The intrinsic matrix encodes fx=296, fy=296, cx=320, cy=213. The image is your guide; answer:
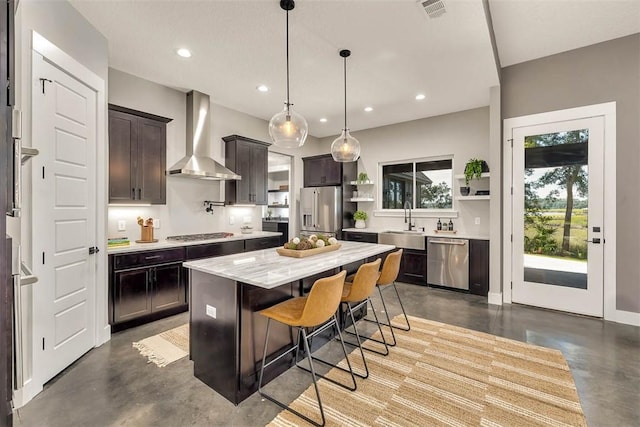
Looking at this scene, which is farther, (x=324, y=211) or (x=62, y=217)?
(x=324, y=211)

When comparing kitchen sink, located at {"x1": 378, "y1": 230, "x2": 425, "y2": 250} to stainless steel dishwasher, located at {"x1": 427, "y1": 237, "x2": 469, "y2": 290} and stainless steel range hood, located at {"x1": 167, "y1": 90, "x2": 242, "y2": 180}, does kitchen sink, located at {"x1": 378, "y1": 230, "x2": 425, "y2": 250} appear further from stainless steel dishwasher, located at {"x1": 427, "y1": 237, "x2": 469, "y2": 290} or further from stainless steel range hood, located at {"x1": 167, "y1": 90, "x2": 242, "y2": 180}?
stainless steel range hood, located at {"x1": 167, "y1": 90, "x2": 242, "y2": 180}

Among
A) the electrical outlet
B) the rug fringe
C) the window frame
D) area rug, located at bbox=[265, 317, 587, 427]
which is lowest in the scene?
area rug, located at bbox=[265, 317, 587, 427]

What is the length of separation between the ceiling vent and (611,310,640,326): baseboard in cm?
383

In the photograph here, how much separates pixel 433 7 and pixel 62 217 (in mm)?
3495

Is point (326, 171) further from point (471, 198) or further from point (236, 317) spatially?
point (236, 317)

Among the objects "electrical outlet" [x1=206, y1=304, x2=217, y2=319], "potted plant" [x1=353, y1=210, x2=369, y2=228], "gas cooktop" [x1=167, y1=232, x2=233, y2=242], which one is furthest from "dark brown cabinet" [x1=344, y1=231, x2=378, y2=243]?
"electrical outlet" [x1=206, y1=304, x2=217, y2=319]

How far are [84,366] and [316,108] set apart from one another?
4373mm

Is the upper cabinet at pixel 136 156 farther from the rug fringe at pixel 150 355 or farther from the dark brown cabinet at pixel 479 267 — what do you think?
the dark brown cabinet at pixel 479 267

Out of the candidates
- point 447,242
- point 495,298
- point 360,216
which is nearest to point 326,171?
point 360,216

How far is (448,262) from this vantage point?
478 cm

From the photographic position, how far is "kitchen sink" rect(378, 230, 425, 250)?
509 cm

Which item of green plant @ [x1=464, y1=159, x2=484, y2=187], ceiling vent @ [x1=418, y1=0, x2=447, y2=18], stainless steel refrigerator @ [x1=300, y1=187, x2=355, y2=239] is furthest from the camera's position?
stainless steel refrigerator @ [x1=300, y1=187, x2=355, y2=239]

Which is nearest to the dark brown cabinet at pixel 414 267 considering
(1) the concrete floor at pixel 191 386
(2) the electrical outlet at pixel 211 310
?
(1) the concrete floor at pixel 191 386

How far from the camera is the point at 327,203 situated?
5977 mm
